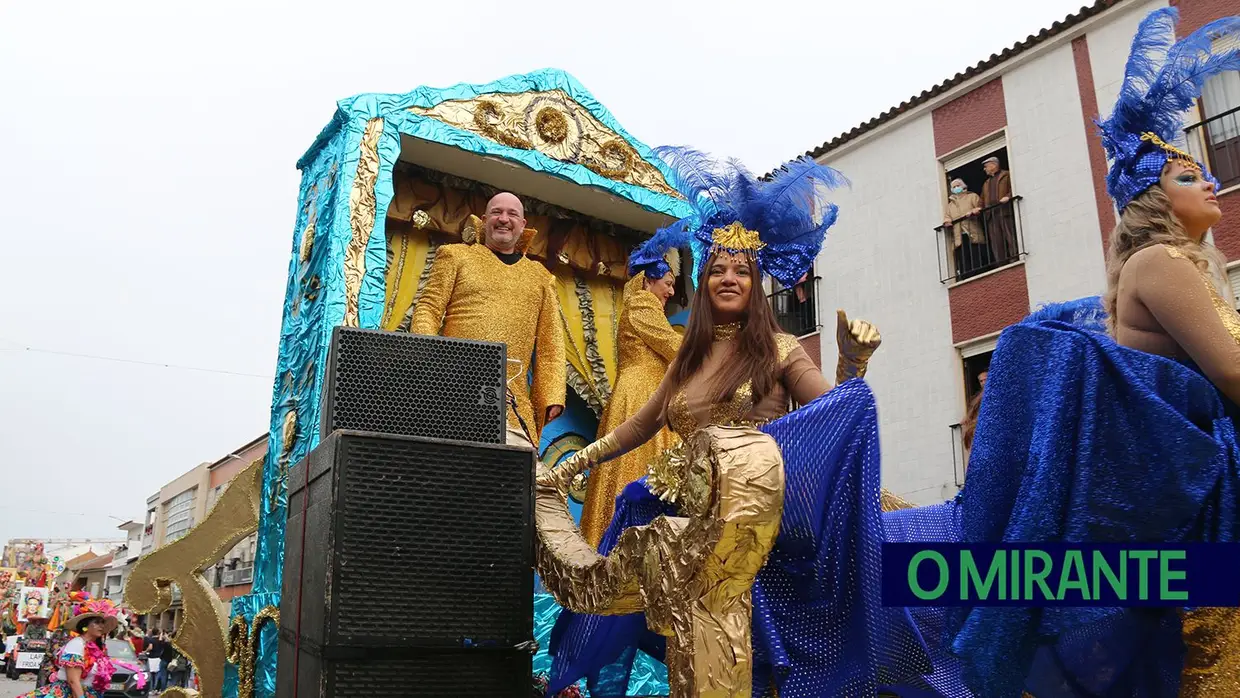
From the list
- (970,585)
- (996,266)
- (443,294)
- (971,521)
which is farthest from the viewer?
(996,266)

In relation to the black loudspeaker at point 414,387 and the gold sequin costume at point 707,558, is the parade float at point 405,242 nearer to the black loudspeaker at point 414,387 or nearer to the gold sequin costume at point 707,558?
the black loudspeaker at point 414,387

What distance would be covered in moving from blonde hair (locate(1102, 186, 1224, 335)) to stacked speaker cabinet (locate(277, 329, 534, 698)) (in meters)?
1.70

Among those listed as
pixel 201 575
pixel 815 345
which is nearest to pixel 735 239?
pixel 201 575

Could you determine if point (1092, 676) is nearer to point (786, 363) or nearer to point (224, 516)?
point (786, 363)

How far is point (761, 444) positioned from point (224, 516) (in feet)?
14.3

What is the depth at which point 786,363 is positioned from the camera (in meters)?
2.65

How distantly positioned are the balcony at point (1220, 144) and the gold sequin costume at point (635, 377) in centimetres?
708

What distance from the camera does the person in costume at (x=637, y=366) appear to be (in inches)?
199

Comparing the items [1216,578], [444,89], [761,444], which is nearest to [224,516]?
[444,89]

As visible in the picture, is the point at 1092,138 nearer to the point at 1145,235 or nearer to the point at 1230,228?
the point at 1230,228

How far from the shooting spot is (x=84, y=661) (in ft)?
23.8

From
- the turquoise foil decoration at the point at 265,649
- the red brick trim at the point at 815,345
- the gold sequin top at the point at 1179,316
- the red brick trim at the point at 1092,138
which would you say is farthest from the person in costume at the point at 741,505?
the red brick trim at the point at 815,345

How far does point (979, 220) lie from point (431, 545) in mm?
10595

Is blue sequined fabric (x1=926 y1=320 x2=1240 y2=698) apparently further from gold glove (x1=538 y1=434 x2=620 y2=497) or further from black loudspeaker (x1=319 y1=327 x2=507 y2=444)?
black loudspeaker (x1=319 y1=327 x2=507 y2=444)
